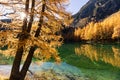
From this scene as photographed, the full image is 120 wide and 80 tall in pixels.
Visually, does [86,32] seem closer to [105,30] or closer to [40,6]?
[105,30]

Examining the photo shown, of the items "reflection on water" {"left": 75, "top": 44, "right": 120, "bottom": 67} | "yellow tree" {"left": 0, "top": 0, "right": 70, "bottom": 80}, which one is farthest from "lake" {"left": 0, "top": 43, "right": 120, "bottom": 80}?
"yellow tree" {"left": 0, "top": 0, "right": 70, "bottom": 80}

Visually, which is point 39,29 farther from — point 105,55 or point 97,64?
point 105,55

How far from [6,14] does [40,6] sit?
122 inches

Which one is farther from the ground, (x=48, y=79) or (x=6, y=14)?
(x=6, y=14)

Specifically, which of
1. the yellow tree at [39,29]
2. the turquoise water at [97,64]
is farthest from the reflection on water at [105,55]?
the yellow tree at [39,29]

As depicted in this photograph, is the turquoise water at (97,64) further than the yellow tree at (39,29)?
Yes

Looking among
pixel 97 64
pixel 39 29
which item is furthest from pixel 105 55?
pixel 39 29

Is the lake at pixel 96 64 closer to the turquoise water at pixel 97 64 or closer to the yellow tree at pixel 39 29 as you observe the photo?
the turquoise water at pixel 97 64

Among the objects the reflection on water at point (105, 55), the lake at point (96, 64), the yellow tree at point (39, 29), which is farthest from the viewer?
the reflection on water at point (105, 55)

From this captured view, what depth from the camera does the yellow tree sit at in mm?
Answer: 17219

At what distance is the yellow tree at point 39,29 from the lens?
1722 cm

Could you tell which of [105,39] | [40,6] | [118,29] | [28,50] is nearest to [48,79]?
[28,50]

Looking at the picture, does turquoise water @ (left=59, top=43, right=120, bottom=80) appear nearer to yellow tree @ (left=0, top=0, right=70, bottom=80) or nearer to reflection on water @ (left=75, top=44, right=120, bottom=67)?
reflection on water @ (left=75, top=44, right=120, bottom=67)

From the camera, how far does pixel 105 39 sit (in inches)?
6831
